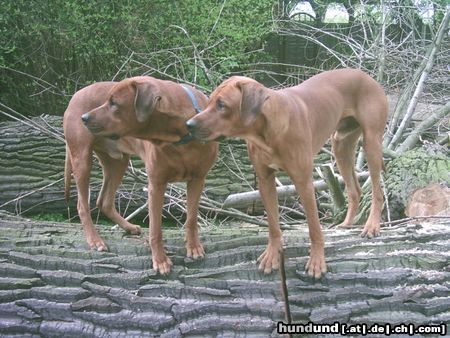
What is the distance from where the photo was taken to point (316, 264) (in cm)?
302

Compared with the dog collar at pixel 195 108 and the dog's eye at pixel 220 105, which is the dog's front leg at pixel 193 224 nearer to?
the dog collar at pixel 195 108

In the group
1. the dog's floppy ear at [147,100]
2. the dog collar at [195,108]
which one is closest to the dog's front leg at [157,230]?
the dog collar at [195,108]

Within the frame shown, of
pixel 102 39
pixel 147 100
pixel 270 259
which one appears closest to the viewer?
pixel 147 100

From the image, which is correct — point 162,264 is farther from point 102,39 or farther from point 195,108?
point 102,39

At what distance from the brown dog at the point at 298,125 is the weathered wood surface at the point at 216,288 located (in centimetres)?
15

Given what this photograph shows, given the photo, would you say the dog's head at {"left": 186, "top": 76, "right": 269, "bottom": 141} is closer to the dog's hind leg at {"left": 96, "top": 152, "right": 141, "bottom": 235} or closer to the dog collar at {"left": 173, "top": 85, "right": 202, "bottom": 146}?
the dog collar at {"left": 173, "top": 85, "right": 202, "bottom": 146}

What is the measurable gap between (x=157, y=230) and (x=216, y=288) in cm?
48

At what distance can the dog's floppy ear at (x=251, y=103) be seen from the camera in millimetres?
2730

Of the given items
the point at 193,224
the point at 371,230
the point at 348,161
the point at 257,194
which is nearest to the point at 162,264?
the point at 193,224

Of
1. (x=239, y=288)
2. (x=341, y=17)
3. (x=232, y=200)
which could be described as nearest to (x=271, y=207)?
(x=239, y=288)

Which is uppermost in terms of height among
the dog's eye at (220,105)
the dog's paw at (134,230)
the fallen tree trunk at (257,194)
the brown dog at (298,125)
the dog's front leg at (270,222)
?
the dog's eye at (220,105)

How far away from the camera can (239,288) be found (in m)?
2.98

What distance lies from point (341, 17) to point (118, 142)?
25.2ft

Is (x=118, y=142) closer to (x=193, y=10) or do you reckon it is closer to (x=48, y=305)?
(x=48, y=305)
